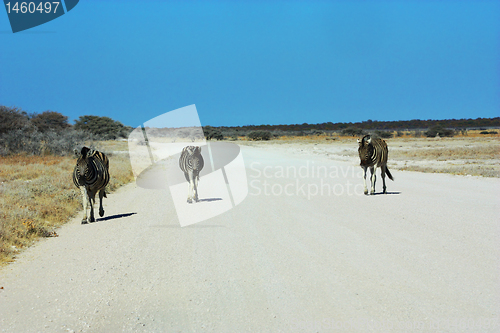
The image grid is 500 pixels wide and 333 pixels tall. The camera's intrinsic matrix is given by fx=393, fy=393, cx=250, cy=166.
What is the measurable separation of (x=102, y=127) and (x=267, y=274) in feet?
241

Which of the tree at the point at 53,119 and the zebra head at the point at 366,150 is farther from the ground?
the tree at the point at 53,119

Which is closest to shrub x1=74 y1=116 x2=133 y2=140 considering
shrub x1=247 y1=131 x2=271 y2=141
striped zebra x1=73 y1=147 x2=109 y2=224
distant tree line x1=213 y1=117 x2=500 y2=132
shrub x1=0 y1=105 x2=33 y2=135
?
shrub x1=247 y1=131 x2=271 y2=141

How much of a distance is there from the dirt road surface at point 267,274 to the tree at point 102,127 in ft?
213

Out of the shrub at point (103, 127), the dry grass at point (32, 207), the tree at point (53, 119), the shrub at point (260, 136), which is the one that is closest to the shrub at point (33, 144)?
the dry grass at point (32, 207)

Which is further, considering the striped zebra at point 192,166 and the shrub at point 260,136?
the shrub at point 260,136

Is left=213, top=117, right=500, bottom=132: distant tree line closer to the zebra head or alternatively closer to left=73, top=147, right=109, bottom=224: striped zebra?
the zebra head

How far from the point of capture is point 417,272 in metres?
5.63

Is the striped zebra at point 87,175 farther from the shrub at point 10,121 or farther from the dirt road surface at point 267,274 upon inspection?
the shrub at point 10,121

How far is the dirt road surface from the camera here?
432cm

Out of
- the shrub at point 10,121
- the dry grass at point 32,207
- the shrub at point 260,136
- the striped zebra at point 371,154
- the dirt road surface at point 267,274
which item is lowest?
the dirt road surface at point 267,274

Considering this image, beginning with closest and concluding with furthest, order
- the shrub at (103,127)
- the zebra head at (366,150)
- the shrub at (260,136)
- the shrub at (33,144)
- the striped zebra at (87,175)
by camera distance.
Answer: the striped zebra at (87,175), the zebra head at (366,150), the shrub at (33,144), the shrub at (103,127), the shrub at (260,136)

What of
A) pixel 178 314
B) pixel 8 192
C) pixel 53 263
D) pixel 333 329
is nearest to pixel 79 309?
pixel 178 314

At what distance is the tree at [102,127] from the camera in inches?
2808

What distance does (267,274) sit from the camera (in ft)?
18.7
